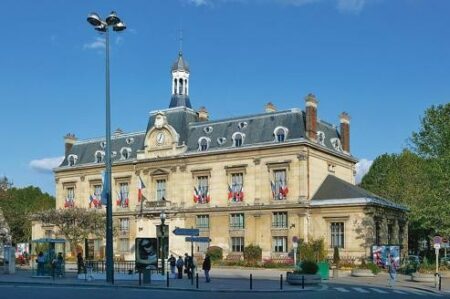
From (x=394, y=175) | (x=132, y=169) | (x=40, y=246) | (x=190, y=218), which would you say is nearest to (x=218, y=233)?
(x=190, y=218)

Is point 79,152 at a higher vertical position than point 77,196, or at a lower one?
higher

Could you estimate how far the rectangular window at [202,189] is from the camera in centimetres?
6544

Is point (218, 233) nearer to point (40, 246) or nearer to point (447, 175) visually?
point (40, 246)

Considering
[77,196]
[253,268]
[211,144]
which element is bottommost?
[253,268]

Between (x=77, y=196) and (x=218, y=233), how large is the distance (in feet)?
67.3

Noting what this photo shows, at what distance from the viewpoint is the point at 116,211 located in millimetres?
72062

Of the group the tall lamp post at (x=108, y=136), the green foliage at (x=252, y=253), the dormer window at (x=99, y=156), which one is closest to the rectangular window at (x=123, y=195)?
the dormer window at (x=99, y=156)

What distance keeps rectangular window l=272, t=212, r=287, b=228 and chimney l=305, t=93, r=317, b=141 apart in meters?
7.51

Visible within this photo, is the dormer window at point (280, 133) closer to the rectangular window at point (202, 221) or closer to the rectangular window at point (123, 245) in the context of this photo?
the rectangular window at point (202, 221)

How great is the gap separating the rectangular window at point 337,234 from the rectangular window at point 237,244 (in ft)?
28.9

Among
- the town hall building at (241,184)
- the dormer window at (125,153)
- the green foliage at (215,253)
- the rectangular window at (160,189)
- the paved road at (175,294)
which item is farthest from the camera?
the dormer window at (125,153)

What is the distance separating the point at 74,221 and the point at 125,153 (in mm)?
10630

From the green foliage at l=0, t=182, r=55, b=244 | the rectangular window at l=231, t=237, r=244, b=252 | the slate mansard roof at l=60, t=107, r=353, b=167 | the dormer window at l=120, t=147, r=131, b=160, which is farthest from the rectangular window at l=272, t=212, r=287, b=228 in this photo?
the green foliage at l=0, t=182, r=55, b=244

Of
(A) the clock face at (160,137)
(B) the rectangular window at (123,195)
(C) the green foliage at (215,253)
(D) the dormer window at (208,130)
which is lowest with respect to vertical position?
(C) the green foliage at (215,253)
